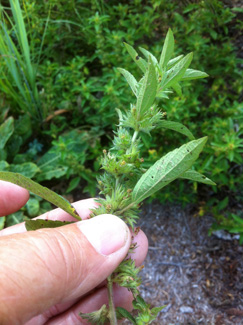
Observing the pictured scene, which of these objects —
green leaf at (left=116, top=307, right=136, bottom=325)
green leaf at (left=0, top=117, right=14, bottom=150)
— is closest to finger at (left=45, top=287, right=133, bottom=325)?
green leaf at (left=116, top=307, right=136, bottom=325)

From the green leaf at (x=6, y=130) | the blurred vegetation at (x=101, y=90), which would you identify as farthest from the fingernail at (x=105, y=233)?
the green leaf at (x=6, y=130)

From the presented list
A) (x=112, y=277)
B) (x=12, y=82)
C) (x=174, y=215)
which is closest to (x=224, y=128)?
(x=174, y=215)

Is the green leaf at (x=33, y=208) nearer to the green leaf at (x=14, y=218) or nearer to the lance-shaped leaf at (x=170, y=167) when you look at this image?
the green leaf at (x=14, y=218)

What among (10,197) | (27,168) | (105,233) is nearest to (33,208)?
(27,168)

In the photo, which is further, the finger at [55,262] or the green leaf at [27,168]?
the green leaf at [27,168]

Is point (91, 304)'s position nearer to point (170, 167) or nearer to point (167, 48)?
point (170, 167)

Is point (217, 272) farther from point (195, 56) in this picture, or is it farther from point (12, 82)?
point (12, 82)
